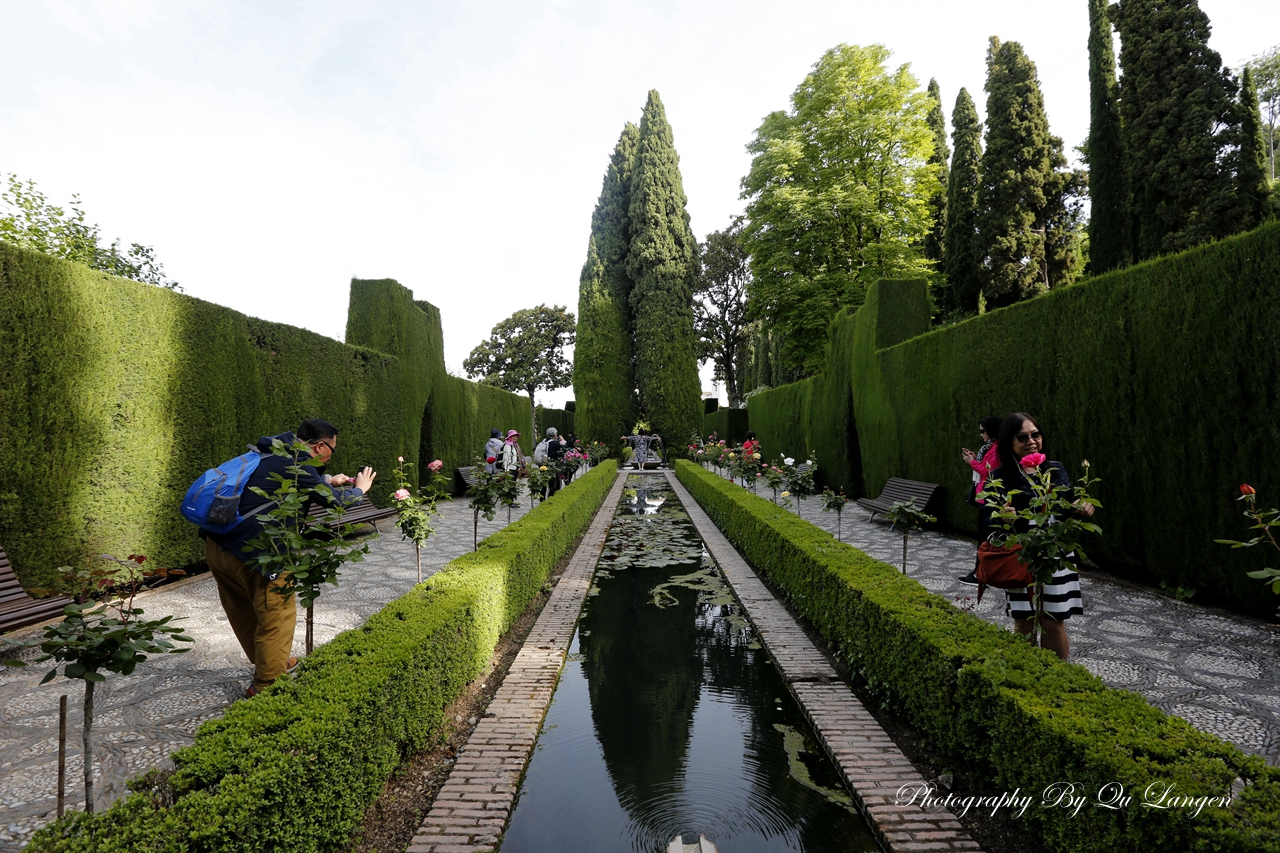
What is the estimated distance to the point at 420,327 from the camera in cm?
1384

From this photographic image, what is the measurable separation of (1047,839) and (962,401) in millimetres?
7327

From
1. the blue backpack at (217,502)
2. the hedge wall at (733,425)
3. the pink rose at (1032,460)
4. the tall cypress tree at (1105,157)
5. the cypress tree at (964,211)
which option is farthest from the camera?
the hedge wall at (733,425)

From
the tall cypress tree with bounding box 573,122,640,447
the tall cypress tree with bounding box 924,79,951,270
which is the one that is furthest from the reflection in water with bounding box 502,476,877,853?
the tall cypress tree with bounding box 924,79,951,270

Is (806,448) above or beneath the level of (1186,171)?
beneath

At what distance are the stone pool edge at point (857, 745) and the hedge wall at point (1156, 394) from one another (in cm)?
347

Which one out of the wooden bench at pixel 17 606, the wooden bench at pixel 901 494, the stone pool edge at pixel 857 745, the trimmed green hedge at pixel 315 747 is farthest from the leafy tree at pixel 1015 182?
the wooden bench at pixel 17 606

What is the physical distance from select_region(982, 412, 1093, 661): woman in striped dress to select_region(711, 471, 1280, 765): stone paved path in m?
0.67

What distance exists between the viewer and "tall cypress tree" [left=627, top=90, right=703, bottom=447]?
87.9 feet

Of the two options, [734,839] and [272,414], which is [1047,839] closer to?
[734,839]

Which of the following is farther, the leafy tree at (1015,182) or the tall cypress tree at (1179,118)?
the leafy tree at (1015,182)

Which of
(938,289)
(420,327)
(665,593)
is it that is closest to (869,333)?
(665,593)

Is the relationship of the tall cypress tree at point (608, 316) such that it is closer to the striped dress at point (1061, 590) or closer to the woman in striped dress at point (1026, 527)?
the woman in striped dress at point (1026, 527)

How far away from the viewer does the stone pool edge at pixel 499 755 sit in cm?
241

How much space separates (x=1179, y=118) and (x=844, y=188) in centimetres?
901
